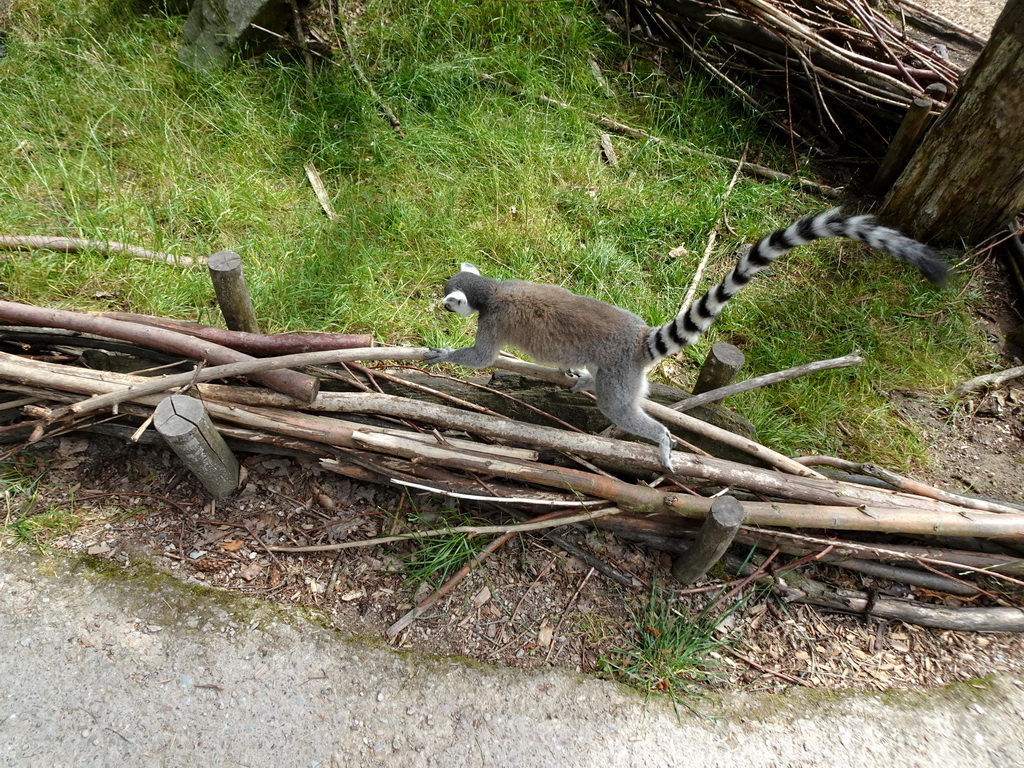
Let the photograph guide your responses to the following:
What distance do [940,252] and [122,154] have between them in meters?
6.25

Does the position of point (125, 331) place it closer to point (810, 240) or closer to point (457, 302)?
point (457, 302)

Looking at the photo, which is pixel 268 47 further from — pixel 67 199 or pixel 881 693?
pixel 881 693

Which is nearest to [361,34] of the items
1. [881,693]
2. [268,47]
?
[268,47]

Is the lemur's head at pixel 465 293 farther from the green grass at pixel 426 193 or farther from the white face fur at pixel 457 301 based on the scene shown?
the green grass at pixel 426 193

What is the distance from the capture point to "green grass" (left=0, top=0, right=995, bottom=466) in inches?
146

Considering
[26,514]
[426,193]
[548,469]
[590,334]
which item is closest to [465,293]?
[590,334]

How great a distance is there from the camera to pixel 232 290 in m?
2.88

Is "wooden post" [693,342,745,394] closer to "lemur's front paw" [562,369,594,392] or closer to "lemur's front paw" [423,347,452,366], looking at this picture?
"lemur's front paw" [562,369,594,392]

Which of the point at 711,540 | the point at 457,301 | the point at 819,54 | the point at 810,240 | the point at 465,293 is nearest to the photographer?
the point at 810,240

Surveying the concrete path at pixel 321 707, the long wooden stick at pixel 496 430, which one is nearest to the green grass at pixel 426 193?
the long wooden stick at pixel 496 430

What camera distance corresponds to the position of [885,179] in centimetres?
473

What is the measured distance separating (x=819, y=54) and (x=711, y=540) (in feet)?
15.1

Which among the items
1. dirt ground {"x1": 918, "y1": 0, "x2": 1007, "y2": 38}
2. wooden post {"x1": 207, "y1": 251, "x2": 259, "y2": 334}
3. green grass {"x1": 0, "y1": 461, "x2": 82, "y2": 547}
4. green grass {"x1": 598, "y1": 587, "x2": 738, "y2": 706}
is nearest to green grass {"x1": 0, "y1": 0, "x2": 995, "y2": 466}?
wooden post {"x1": 207, "y1": 251, "x2": 259, "y2": 334}

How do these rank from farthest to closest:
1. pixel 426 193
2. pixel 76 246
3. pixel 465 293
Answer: pixel 426 193 < pixel 76 246 < pixel 465 293
